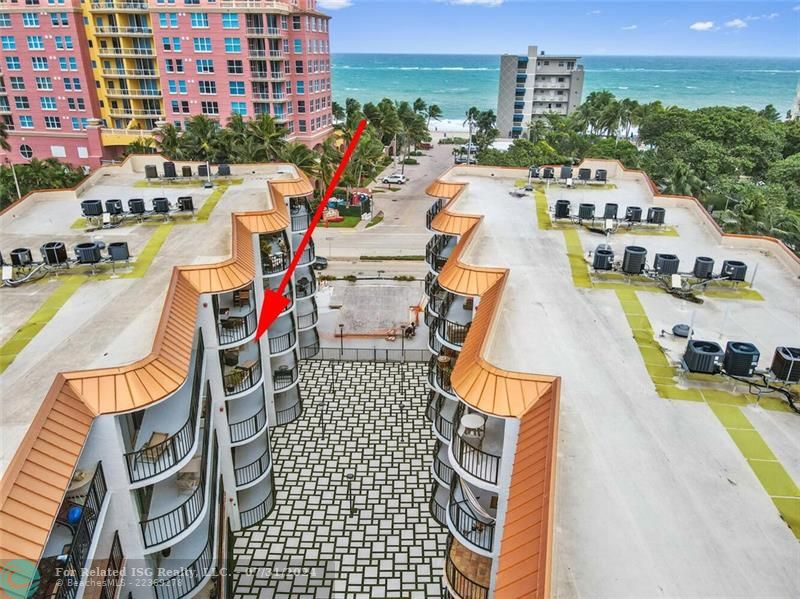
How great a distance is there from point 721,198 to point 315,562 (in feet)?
196

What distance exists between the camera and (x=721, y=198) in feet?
205

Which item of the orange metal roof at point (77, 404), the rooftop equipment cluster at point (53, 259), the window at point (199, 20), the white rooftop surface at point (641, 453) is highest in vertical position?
the window at point (199, 20)

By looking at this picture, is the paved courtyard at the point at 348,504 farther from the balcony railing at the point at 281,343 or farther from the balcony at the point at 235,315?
the balcony at the point at 235,315

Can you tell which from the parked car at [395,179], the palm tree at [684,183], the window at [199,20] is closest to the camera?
the palm tree at [684,183]

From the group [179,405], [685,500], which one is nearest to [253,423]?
[179,405]

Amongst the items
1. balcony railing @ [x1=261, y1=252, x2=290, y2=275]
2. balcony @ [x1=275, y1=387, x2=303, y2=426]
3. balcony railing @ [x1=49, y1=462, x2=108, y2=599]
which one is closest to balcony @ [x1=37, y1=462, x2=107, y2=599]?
balcony railing @ [x1=49, y1=462, x2=108, y2=599]

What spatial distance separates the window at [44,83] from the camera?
86.9m

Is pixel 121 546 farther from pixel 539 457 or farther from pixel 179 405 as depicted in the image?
pixel 539 457

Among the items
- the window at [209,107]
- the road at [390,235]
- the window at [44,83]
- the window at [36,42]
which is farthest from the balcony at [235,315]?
the window at [36,42]

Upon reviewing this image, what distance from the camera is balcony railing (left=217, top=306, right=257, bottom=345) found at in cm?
2464

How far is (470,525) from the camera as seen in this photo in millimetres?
18438

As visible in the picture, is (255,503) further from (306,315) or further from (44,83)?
(44,83)

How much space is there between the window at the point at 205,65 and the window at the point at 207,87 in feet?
5.44

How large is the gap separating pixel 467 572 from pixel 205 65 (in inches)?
3265
